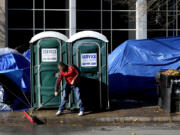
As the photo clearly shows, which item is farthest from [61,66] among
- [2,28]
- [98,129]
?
[2,28]

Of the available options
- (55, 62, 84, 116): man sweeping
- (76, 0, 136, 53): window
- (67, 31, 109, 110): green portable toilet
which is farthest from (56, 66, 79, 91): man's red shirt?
(76, 0, 136, 53): window

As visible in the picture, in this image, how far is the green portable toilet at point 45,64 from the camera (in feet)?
35.1

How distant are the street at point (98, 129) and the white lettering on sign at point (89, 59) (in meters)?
1.99

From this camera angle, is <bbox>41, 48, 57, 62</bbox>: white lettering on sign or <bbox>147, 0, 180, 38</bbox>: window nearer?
<bbox>41, 48, 57, 62</bbox>: white lettering on sign

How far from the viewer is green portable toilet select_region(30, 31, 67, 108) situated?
422 inches

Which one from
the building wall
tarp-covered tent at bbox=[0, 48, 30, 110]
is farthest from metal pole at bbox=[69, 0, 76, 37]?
tarp-covered tent at bbox=[0, 48, 30, 110]

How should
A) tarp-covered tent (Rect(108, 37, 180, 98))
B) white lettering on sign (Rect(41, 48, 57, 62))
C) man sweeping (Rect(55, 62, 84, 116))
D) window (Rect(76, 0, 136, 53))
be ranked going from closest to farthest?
man sweeping (Rect(55, 62, 84, 116)), white lettering on sign (Rect(41, 48, 57, 62)), tarp-covered tent (Rect(108, 37, 180, 98)), window (Rect(76, 0, 136, 53))

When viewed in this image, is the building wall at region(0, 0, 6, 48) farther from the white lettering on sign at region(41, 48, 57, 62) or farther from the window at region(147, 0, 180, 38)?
the white lettering on sign at region(41, 48, 57, 62)

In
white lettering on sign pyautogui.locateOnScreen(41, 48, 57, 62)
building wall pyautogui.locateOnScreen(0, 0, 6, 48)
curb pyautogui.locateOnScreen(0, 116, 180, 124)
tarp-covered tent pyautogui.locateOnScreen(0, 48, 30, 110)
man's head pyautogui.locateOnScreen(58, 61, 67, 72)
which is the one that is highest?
building wall pyautogui.locateOnScreen(0, 0, 6, 48)

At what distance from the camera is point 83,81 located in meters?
10.7

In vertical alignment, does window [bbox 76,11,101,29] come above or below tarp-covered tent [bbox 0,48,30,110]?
above

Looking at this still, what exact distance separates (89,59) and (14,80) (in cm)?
268

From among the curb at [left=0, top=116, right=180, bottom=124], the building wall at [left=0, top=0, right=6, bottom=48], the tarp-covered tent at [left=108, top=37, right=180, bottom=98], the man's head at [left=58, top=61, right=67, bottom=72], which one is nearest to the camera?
the curb at [left=0, top=116, right=180, bottom=124]

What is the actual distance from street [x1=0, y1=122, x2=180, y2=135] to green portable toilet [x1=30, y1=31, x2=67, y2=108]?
1736 mm
